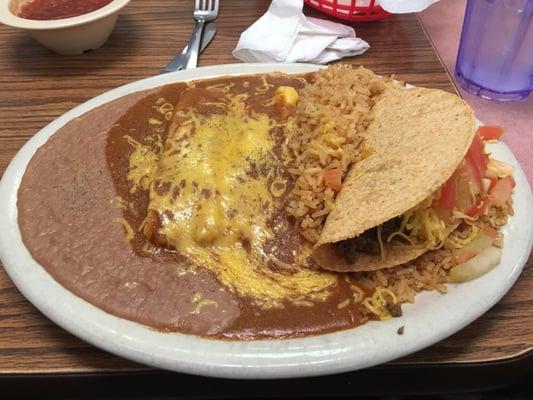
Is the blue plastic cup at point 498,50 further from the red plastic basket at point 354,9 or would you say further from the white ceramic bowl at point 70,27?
the white ceramic bowl at point 70,27

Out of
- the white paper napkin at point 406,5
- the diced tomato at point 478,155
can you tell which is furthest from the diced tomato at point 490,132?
the white paper napkin at point 406,5

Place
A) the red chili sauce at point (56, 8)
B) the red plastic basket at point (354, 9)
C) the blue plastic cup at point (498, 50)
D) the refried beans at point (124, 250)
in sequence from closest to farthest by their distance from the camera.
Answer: the refried beans at point (124, 250), the blue plastic cup at point (498, 50), the red chili sauce at point (56, 8), the red plastic basket at point (354, 9)

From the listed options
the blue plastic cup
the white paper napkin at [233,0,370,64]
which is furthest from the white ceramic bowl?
the blue plastic cup

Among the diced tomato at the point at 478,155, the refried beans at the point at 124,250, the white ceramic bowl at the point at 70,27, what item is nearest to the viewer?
the refried beans at the point at 124,250

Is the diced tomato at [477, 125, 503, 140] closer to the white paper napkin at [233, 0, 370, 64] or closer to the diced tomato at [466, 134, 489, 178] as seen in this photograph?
the diced tomato at [466, 134, 489, 178]

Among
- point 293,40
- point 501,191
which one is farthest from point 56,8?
point 501,191

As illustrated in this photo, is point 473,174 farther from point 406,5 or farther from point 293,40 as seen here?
point 293,40

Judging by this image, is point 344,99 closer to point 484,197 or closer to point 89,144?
point 484,197
